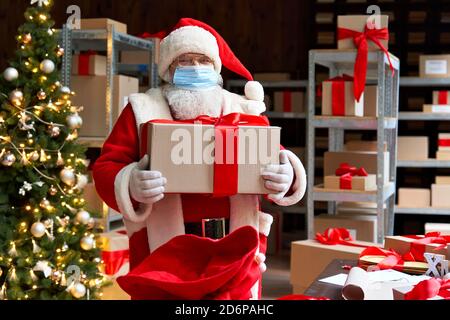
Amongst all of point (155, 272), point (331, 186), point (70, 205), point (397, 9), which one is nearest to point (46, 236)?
point (70, 205)

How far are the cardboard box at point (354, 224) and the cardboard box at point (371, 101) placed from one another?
2.32ft

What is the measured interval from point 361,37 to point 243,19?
3.14 metres

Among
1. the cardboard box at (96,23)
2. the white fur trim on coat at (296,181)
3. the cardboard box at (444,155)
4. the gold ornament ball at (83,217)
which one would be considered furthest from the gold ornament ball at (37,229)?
the cardboard box at (444,155)

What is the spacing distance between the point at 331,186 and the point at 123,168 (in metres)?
3.02

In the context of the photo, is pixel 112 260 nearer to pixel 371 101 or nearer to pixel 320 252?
pixel 320 252

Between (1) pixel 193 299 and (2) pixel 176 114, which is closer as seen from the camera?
(1) pixel 193 299

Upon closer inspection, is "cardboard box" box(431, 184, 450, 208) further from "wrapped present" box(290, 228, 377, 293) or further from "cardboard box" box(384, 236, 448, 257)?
"cardboard box" box(384, 236, 448, 257)

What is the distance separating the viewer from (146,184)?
74.7 inches

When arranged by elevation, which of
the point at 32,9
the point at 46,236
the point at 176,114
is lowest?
the point at 46,236

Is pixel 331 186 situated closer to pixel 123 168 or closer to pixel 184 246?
pixel 123 168

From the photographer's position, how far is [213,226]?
2.15 metres

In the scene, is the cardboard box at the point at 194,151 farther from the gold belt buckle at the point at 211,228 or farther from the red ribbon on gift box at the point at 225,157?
the gold belt buckle at the point at 211,228

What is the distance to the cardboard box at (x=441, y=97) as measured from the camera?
5.95 metres

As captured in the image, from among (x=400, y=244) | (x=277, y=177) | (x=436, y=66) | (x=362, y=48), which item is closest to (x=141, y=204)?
(x=277, y=177)
